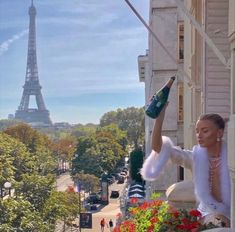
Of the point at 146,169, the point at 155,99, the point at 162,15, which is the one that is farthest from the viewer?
the point at 162,15

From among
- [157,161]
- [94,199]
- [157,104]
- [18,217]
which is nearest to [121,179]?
[94,199]

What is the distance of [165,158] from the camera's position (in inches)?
214

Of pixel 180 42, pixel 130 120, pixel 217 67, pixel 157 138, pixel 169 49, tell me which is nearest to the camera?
pixel 157 138

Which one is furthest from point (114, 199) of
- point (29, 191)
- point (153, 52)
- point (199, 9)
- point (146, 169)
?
point (146, 169)

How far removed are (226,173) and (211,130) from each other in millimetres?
421

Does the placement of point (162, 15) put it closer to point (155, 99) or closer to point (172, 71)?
point (172, 71)

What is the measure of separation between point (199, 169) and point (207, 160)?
0.38ft

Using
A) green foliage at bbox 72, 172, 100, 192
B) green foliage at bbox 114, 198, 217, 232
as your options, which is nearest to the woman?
green foliage at bbox 114, 198, 217, 232

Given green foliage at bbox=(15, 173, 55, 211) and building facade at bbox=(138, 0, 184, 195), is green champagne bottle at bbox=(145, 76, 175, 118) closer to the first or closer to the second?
building facade at bbox=(138, 0, 184, 195)

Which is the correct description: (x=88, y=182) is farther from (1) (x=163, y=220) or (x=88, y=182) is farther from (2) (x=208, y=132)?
(2) (x=208, y=132)

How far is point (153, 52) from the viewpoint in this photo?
69.4 ft

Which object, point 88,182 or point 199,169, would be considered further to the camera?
point 88,182

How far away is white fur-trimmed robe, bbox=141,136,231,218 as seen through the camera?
5062mm

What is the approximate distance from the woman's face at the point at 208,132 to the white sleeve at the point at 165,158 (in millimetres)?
318
